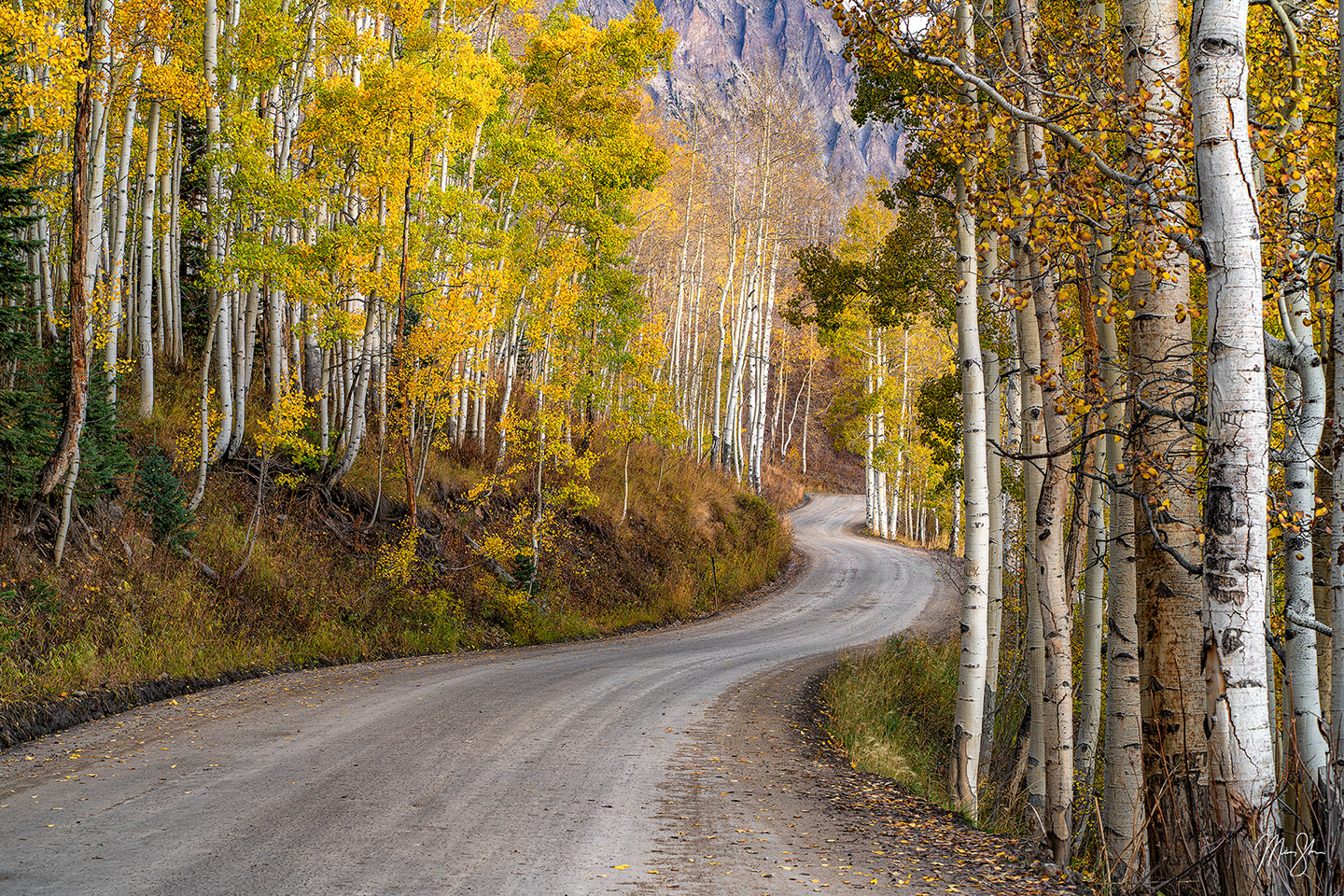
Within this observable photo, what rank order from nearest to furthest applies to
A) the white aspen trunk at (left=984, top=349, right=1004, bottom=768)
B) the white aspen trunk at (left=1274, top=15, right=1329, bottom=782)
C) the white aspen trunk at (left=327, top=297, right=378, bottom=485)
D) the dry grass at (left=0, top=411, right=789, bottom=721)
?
the white aspen trunk at (left=1274, top=15, right=1329, bottom=782) < the dry grass at (left=0, top=411, right=789, bottom=721) < the white aspen trunk at (left=984, top=349, right=1004, bottom=768) < the white aspen trunk at (left=327, top=297, right=378, bottom=485)

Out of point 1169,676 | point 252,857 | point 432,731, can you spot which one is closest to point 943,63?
point 1169,676

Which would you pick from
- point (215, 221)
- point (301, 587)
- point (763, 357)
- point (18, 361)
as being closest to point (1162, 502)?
point (301, 587)

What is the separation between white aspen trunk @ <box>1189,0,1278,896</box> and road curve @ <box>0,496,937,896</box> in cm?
217

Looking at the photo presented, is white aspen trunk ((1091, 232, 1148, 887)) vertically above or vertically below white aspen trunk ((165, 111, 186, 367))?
below

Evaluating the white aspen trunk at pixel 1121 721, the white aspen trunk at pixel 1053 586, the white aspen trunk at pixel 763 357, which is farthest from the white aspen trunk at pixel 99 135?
the white aspen trunk at pixel 763 357

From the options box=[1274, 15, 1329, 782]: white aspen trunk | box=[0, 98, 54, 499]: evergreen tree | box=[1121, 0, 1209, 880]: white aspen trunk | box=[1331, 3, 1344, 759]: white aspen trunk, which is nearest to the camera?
box=[1331, 3, 1344, 759]: white aspen trunk

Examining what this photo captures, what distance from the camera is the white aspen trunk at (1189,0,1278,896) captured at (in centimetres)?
345

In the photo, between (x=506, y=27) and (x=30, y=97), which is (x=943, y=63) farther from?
(x=506, y=27)

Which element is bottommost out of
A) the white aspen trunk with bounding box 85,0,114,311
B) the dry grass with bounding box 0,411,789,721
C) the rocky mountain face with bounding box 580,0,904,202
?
the dry grass with bounding box 0,411,789,721

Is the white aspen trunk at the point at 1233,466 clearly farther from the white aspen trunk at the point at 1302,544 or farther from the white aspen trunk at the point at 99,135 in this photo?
the white aspen trunk at the point at 99,135

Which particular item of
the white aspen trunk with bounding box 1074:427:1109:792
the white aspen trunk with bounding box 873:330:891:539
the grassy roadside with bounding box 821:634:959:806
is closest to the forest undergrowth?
the grassy roadside with bounding box 821:634:959:806

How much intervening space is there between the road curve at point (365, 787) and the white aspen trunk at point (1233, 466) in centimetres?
217

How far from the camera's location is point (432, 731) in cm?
742

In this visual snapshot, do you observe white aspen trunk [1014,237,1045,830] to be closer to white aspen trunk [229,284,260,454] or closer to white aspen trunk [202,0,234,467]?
white aspen trunk [202,0,234,467]
